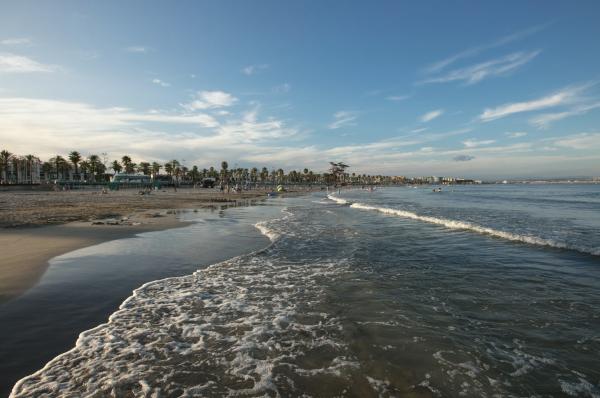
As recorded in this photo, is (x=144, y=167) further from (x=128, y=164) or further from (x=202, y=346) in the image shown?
(x=202, y=346)

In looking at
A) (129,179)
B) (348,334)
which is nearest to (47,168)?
(129,179)

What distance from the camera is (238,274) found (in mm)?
10867

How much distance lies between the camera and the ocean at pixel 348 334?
4770 millimetres

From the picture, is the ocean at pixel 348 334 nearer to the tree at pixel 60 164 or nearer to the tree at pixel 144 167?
the tree at pixel 60 164

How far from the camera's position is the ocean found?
4770mm

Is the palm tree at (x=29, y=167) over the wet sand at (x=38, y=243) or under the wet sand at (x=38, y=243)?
over

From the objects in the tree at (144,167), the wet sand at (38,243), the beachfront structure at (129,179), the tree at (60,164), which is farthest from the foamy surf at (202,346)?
the tree at (144,167)

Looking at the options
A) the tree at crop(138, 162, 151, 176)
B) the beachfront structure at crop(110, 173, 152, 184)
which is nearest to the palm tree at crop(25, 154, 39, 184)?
the tree at crop(138, 162, 151, 176)

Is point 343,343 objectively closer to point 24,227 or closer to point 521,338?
point 521,338

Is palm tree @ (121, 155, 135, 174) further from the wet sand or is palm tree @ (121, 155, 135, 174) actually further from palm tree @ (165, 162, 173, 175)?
the wet sand

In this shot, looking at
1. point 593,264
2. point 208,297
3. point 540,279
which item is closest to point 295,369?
point 208,297

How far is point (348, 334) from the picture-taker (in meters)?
6.43

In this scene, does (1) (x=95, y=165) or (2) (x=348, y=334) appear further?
(1) (x=95, y=165)

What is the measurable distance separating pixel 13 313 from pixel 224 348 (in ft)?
15.7
